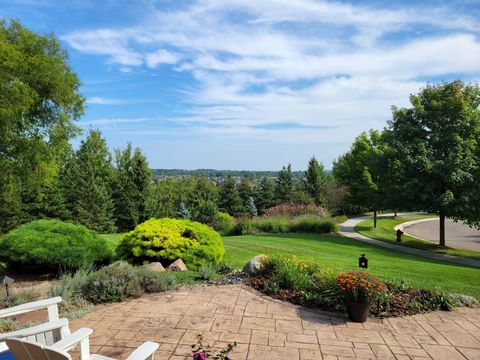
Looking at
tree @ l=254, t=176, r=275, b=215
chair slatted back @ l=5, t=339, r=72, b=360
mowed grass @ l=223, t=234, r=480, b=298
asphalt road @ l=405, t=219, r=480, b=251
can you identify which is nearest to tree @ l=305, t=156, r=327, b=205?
tree @ l=254, t=176, r=275, b=215

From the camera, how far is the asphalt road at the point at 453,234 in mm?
→ 19031

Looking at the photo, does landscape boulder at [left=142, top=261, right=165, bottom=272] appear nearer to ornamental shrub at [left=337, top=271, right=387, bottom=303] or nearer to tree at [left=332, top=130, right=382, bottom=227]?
ornamental shrub at [left=337, top=271, right=387, bottom=303]

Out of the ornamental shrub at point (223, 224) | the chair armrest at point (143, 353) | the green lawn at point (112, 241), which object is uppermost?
the chair armrest at point (143, 353)

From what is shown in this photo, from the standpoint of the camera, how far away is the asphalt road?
19.0m

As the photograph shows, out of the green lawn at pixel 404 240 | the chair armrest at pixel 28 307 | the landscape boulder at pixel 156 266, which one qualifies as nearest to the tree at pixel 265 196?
the green lawn at pixel 404 240

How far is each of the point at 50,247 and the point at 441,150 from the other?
1686cm

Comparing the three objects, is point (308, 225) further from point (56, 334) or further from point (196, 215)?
point (56, 334)

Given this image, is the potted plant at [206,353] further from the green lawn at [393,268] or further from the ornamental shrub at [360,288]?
the green lawn at [393,268]

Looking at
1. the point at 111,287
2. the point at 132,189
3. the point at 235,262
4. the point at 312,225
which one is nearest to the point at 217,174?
the point at 132,189

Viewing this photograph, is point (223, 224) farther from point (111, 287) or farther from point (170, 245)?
point (111, 287)

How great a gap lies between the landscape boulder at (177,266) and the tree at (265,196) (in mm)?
34047

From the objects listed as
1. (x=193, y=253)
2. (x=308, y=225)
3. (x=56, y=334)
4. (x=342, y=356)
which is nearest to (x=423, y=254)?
(x=308, y=225)

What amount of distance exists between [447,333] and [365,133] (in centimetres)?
2599

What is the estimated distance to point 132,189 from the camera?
2806cm
